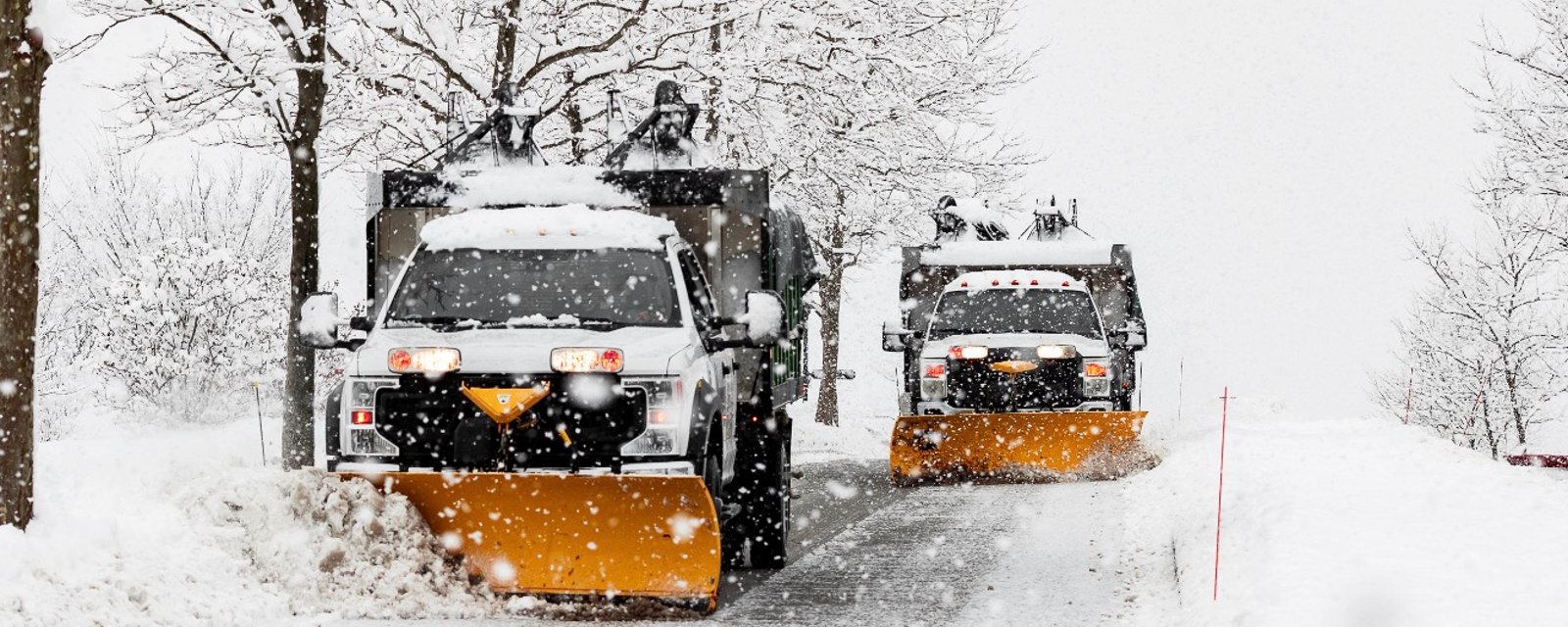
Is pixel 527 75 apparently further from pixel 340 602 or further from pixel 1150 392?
pixel 1150 392

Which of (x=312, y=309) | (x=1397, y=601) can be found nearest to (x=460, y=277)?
(x=312, y=309)

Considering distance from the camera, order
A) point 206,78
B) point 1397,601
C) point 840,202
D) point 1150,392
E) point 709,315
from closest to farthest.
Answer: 1. point 1397,601
2. point 709,315
3. point 206,78
4. point 840,202
5. point 1150,392

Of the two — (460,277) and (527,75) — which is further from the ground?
(527,75)

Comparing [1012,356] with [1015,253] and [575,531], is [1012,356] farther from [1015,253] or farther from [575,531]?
[575,531]

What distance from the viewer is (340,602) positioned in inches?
318

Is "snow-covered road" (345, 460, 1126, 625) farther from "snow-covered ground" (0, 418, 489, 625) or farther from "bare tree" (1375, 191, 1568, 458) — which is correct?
"bare tree" (1375, 191, 1568, 458)

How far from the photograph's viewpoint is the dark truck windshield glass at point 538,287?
904 centimetres

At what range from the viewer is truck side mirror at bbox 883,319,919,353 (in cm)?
1842

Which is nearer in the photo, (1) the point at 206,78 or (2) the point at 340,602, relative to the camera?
(2) the point at 340,602

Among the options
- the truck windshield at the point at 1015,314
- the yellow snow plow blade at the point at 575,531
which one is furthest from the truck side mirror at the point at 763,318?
the truck windshield at the point at 1015,314

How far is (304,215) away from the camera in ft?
53.3

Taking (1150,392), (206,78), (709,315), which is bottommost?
(1150,392)

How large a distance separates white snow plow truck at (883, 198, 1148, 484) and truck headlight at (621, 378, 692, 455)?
8315 mm

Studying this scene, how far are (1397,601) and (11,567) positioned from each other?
236 inches
